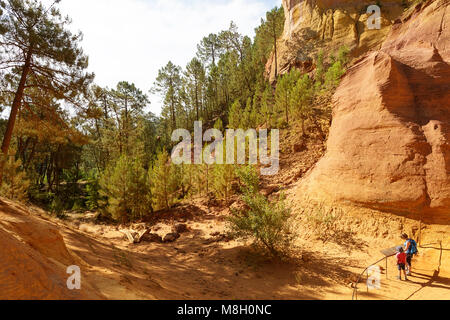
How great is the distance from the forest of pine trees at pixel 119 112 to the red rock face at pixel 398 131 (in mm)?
7780

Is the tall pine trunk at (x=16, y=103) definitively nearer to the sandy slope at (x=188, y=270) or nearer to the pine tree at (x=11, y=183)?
the sandy slope at (x=188, y=270)

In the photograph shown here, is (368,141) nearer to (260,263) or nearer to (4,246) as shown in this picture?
(260,263)

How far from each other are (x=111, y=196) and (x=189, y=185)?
697 centimetres

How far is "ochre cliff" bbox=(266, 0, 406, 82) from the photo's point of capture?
30359 millimetres

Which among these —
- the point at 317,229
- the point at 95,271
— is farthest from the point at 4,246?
the point at 317,229

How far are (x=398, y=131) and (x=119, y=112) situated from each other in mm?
26397

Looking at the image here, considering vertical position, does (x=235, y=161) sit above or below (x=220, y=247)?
above

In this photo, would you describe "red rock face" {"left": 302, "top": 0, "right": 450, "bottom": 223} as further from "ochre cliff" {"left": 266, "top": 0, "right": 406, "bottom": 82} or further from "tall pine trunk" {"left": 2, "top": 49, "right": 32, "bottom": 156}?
"ochre cliff" {"left": 266, "top": 0, "right": 406, "bottom": 82}

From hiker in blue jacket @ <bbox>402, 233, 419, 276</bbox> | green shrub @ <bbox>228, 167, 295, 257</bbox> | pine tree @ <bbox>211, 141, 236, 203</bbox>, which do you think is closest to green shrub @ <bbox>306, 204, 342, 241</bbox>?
green shrub @ <bbox>228, 167, 295, 257</bbox>

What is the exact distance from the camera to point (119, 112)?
25.8m

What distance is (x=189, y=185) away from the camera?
70.6ft

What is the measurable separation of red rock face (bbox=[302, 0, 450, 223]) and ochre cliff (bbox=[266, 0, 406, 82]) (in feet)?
66.6

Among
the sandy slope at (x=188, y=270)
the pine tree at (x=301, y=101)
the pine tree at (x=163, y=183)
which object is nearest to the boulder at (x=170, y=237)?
the sandy slope at (x=188, y=270)

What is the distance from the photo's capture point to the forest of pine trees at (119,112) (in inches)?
386
